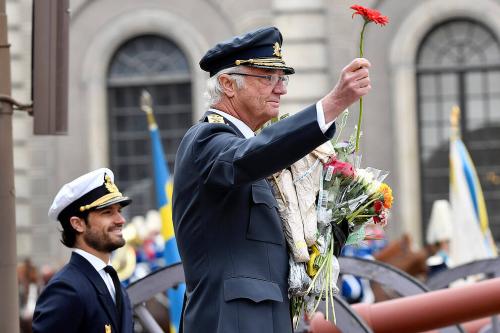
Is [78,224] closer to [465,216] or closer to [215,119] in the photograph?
[215,119]

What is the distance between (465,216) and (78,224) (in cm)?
756

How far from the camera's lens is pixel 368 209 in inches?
158

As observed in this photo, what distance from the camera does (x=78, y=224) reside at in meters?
4.93

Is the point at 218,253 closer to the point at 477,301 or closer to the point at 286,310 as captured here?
the point at 286,310

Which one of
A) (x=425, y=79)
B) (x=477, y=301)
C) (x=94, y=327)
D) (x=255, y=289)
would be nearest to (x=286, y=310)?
(x=255, y=289)

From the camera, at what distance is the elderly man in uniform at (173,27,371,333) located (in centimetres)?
367

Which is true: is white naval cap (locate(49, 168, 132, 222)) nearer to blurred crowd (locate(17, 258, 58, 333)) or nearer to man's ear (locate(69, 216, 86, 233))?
man's ear (locate(69, 216, 86, 233))

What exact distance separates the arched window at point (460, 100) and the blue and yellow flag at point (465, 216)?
115 inches

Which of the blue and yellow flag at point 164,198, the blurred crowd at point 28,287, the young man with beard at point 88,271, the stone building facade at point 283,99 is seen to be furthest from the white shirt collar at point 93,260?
the stone building facade at point 283,99

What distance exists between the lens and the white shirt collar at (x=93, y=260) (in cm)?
480

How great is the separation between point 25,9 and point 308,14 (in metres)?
3.32

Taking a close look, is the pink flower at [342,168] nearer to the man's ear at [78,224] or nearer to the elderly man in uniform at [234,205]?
the elderly man in uniform at [234,205]

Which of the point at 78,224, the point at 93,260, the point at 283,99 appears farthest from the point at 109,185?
the point at 283,99

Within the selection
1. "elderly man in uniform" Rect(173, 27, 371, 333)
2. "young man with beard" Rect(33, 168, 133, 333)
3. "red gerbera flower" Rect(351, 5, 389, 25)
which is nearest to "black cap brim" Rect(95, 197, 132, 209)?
"young man with beard" Rect(33, 168, 133, 333)
